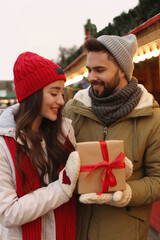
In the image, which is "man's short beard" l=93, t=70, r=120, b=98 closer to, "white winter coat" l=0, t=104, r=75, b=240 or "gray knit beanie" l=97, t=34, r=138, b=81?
"gray knit beanie" l=97, t=34, r=138, b=81

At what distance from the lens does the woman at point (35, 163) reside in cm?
129

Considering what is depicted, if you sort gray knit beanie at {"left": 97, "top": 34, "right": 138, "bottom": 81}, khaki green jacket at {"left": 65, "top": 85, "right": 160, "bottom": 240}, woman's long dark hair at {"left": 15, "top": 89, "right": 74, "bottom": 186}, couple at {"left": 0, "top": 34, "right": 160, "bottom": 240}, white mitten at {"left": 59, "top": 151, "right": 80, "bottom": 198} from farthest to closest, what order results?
gray knit beanie at {"left": 97, "top": 34, "right": 138, "bottom": 81} < khaki green jacket at {"left": 65, "top": 85, "right": 160, "bottom": 240} < woman's long dark hair at {"left": 15, "top": 89, "right": 74, "bottom": 186} < couple at {"left": 0, "top": 34, "right": 160, "bottom": 240} < white mitten at {"left": 59, "top": 151, "right": 80, "bottom": 198}

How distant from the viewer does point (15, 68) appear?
1532 mm

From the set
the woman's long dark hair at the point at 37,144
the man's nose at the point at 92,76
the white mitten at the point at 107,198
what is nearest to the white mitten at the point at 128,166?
the white mitten at the point at 107,198

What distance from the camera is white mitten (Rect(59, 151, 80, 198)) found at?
3.93 feet

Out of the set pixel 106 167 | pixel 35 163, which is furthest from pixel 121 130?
pixel 35 163

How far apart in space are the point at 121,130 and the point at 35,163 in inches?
25.0

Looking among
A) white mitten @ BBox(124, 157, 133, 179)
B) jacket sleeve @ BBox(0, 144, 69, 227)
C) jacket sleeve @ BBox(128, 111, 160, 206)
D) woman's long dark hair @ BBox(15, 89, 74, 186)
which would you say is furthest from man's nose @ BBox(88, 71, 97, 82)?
jacket sleeve @ BBox(0, 144, 69, 227)

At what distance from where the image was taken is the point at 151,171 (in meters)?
1.60

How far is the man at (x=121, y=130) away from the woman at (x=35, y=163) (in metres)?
0.21

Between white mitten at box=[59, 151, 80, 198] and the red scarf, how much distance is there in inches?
8.2

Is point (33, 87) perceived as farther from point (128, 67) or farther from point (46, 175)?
point (128, 67)

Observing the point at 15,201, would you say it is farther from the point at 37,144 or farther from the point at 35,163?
the point at 37,144

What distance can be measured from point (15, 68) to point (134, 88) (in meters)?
0.86
